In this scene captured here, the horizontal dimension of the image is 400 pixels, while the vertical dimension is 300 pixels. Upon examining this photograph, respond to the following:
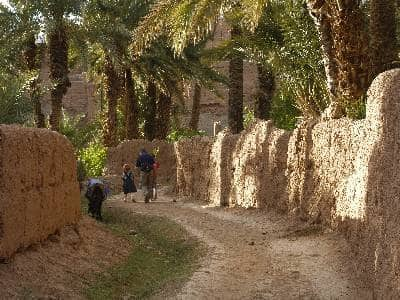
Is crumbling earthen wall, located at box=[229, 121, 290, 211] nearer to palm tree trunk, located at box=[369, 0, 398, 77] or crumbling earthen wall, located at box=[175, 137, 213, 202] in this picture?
palm tree trunk, located at box=[369, 0, 398, 77]

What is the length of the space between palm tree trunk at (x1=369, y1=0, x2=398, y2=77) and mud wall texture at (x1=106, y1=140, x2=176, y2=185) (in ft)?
43.9

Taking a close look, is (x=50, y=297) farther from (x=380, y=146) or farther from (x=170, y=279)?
(x=380, y=146)

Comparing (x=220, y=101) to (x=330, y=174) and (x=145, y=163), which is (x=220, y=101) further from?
(x=330, y=174)

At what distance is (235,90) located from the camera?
837 inches

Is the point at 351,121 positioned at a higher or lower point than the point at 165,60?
lower

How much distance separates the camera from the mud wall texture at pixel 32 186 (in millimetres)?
8055

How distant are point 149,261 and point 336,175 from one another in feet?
10.9

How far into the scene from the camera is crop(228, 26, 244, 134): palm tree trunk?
69.4ft

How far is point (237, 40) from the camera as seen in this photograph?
18703 millimetres

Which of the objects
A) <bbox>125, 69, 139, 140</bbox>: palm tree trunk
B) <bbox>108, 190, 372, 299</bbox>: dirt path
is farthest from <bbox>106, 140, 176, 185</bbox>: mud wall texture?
<bbox>108, 190, 372, 299</bbox>: dirt path

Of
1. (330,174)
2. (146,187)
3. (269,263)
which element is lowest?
(269,263)

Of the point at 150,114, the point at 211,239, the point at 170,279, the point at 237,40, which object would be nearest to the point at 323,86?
the point at 237,40

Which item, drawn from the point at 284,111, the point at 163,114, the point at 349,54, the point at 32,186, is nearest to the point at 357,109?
the point at 349,54

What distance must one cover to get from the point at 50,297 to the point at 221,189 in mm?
10721
